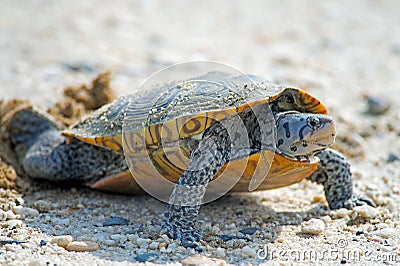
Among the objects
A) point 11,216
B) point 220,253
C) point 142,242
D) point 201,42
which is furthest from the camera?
point 201,42

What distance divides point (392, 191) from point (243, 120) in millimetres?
1776

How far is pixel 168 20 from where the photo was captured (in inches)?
401

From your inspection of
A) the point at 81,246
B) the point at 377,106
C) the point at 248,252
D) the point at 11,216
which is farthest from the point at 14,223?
the point at 377,106

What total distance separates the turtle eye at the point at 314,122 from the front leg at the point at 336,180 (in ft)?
2.20

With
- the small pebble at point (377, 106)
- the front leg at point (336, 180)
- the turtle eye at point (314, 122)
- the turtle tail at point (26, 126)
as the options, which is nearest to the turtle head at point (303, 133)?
the turtle eye at point (314, 122)

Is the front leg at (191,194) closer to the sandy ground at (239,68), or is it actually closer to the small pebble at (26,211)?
the sandy ground at (239,68)

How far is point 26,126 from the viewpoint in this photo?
4.96 metres

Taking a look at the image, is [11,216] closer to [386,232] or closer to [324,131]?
[324,131]

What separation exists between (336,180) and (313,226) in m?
0.69

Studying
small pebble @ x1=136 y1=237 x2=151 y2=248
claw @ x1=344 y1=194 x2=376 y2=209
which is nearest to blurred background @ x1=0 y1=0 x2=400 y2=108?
claw @ x1=344 y1=194 x2=376 y2=209

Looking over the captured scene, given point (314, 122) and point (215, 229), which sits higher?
point (314, 122)

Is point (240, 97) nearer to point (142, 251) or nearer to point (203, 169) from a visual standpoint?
point (203, 169)

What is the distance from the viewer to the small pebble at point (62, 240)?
10.9ft

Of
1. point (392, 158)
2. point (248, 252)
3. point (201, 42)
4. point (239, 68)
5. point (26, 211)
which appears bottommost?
point (248, 252)
